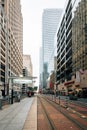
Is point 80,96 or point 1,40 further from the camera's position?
point 1,40

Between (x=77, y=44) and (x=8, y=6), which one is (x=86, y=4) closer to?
(x=77, y=44)

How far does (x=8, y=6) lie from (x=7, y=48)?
33084 mm

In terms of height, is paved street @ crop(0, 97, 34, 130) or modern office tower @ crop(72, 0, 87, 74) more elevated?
modern office tower @ crop(72, 0, 87, 74)

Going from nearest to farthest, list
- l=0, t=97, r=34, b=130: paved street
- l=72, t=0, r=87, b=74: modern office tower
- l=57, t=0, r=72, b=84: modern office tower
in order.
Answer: l=0, t=97, r=34, b=130: paved street < l=72, t=0, r=87, b=74: modern office tower < l=57, t=0, r=72, b=84: modern office tower

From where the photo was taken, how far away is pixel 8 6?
17738 cm

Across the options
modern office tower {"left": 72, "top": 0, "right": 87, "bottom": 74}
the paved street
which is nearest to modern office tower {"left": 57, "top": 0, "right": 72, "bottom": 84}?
modern office tower {"left": 72, "top": 0, "right": 87, "bottom": 74}

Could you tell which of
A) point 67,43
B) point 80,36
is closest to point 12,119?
point 80,36

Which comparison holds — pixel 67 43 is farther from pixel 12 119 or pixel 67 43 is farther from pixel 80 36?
pixel 12 119

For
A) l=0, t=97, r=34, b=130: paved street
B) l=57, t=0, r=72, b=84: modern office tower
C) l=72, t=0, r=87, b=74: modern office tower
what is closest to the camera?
l=0, t=97, r=34, b=130: paved street

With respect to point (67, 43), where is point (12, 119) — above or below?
below

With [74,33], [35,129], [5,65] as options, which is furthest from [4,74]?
[35,129]

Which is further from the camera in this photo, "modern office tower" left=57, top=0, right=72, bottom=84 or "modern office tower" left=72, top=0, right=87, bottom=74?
"modern office tower" left=57, top=0, right=72, bottom=84

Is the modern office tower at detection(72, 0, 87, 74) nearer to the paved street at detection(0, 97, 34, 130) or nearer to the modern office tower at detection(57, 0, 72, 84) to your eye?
the modern office tower at detection(57, 0, 72, 84)

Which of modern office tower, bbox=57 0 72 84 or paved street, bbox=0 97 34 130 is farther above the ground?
modern office tower, bbox=57 0 72 84
